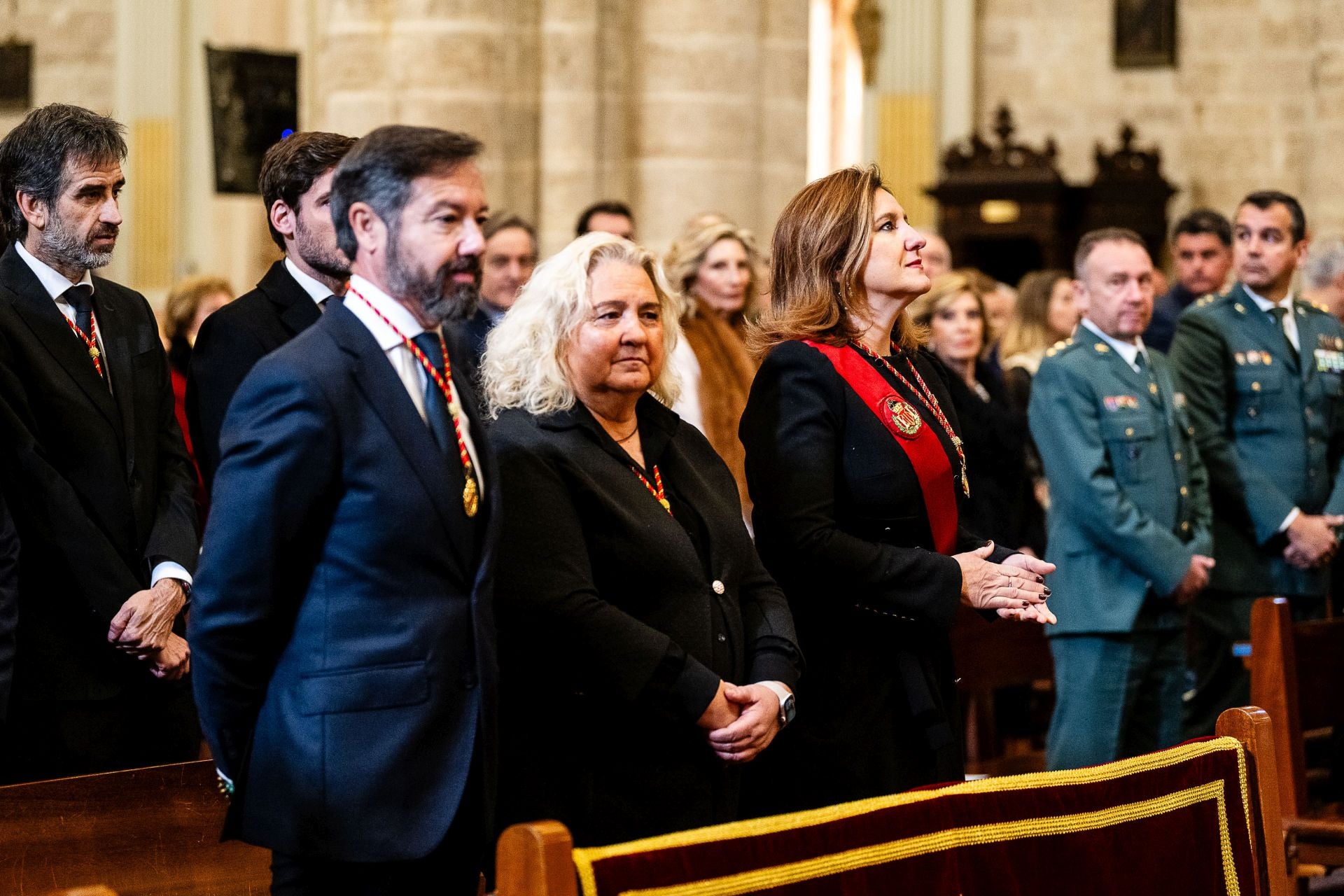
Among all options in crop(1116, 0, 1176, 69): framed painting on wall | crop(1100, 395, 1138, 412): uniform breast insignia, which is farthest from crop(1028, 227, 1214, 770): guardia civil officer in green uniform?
crop(1116, 0, 1176, 69): framed painting on wall

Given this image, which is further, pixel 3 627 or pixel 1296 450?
pixel 1296 450

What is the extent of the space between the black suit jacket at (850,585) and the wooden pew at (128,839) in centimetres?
101

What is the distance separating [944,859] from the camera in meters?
2.24

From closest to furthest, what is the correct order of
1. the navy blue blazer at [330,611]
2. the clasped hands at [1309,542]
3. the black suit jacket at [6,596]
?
the navy blue blazer at [330,611] → the black suit jacket at [6,596] → the clasped hands at [1309,542]

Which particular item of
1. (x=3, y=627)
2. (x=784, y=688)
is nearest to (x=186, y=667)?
(x=3, y=627)

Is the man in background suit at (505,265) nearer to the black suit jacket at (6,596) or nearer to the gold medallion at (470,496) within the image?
the black suit jacket at (6,596)

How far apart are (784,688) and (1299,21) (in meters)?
10.9

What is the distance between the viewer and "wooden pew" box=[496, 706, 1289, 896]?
76.2 inches

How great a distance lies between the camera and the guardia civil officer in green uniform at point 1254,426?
5398 millimetres

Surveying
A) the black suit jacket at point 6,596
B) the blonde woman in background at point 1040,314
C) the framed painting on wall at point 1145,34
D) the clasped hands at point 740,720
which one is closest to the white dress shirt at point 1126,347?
the blonde woman in background at point 1040,314

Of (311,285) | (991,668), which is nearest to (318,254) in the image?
(311,285)

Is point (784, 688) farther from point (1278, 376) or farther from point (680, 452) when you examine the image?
point (1278, 376)

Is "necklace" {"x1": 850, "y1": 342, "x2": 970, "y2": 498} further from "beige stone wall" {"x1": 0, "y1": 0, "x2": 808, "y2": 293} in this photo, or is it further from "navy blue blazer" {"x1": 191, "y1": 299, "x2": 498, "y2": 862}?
"beige stone wall" {"x1": 0, "y1": 0, "x2": 808, "y2": 293}

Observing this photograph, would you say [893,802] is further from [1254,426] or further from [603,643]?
[1254,426]
